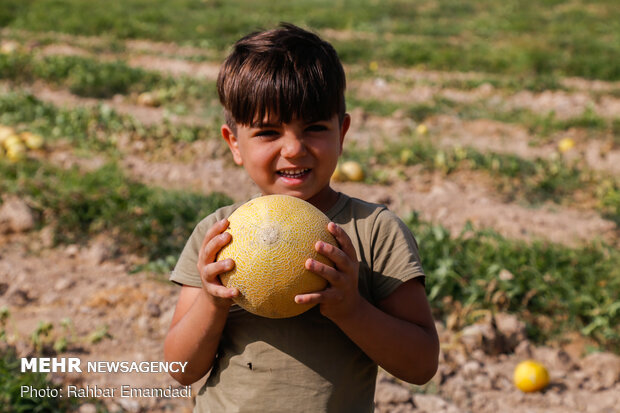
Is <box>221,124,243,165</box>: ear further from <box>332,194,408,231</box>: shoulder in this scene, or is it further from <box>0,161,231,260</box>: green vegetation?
<box>0,161,231,260</box>: green vegetation

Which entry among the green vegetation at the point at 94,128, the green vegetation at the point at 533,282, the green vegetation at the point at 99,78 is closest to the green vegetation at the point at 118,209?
the green vegetation at the point at 94,128

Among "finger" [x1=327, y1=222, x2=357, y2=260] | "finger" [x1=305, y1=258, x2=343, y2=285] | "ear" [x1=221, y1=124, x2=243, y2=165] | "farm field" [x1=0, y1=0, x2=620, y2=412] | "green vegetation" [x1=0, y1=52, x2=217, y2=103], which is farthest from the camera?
"green vegetation" [x1=0, y1=52, x2=217, y2=103]

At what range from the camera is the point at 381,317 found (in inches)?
63.7

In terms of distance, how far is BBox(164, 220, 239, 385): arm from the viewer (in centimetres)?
156

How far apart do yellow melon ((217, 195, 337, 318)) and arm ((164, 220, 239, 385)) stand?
0.04 m

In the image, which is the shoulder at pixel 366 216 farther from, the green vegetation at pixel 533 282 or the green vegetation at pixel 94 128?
the green vegetation at pixel 94 128

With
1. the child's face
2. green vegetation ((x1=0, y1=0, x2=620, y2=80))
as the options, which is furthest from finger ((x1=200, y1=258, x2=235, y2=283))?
green vegetation ((x1=0, y1=0, x2=620, y2=80))

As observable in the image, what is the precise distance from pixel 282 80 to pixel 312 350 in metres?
0.73

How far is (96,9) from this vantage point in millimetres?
16344

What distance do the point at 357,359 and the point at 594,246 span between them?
9.78 feet

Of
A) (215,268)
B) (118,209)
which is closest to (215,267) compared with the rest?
(215,268)

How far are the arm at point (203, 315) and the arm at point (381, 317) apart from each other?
220 millimetres

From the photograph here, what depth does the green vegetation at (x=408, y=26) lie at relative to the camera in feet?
34.9

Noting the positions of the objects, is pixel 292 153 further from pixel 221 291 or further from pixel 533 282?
pixel 533 282
